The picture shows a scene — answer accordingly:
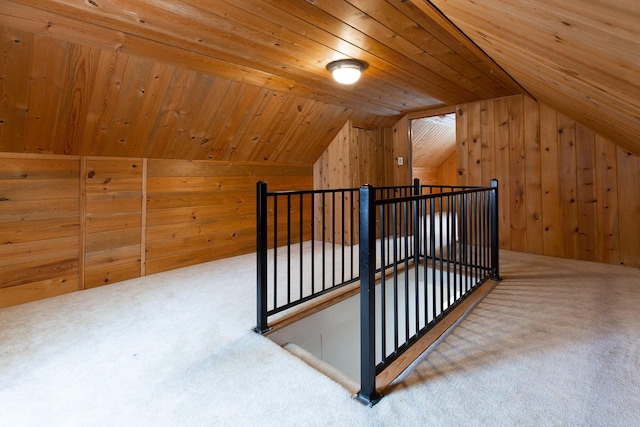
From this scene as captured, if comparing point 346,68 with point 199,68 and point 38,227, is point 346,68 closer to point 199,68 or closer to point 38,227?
point 199,68

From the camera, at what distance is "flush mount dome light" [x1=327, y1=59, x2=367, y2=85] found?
2668 millimetres

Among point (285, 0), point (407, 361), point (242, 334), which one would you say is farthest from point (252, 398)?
point (285, 0)

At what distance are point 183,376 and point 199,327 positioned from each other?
0.51 meters

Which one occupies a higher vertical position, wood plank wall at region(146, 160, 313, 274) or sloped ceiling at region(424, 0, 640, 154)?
sloped ceiling at region(424, 0, 640, 154)

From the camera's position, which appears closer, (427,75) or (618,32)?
(618,32)

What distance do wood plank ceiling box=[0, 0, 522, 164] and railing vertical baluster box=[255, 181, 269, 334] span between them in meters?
1.05

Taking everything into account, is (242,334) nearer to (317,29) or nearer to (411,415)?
(411,415)

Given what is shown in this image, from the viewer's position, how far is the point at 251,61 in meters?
2.59

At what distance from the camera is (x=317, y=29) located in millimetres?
2139

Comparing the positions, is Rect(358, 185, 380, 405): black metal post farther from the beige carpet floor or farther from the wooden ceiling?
the wooden ceiling

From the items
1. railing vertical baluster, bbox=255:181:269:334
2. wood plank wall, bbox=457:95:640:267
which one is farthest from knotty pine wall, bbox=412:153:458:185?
railing vertical baluster, bbox=255:181:269:334

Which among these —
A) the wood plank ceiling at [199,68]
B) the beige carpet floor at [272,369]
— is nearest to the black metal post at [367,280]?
the beige carpet floor at [272,369]

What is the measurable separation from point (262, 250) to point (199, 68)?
1627 millimetres

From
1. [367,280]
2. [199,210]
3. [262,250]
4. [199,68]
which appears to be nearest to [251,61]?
[199,68]
